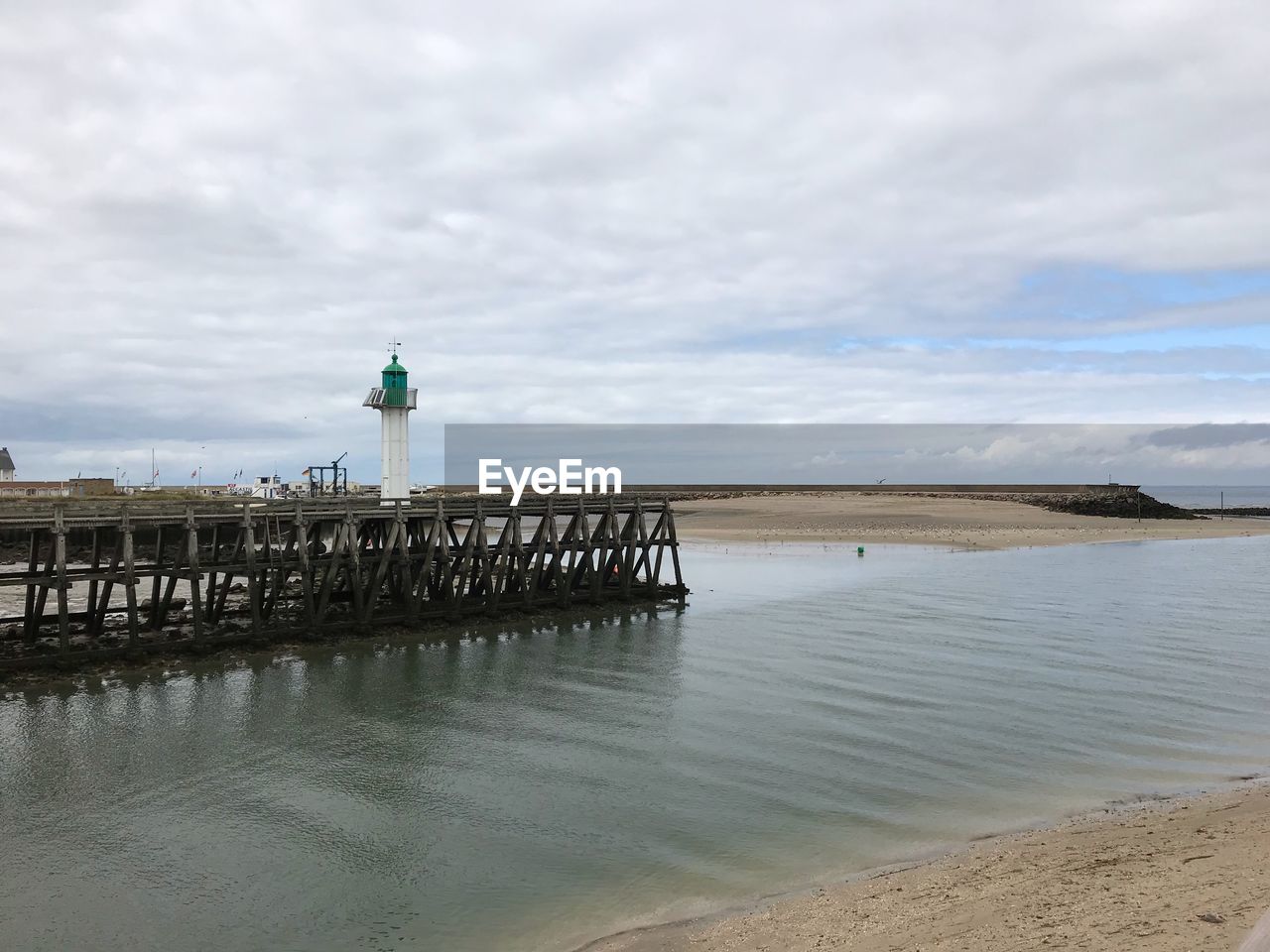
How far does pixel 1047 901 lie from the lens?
7.30m

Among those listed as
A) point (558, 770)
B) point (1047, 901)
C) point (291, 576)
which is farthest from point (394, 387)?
point (1047, 901)

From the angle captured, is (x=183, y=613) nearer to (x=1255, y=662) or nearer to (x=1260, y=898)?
(x=1260, y=898)

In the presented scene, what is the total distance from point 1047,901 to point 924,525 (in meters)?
61.6

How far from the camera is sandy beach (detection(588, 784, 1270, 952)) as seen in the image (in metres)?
6.45

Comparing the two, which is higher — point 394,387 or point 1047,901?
point 394,387

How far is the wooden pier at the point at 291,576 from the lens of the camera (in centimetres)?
2006

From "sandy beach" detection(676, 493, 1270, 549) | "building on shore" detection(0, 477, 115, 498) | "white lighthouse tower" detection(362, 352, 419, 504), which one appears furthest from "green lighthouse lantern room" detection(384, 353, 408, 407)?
"building on shore" detection(0, 477, 115, 498)

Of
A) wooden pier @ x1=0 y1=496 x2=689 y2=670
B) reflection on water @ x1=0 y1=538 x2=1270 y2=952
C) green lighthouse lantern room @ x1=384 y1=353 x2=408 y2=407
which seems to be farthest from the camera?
green lighthouse lantern room @ x1=384 y1=353 x2=408 y2=407

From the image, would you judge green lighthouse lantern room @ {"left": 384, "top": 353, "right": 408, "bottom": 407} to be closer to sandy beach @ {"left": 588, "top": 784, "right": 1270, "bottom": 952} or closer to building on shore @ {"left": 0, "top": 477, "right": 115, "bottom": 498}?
sandy beach @ {"left": 588, "top": 784, "right": 1270, "bottom": 952}

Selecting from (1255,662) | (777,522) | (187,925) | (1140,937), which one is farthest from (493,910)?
(777,522)

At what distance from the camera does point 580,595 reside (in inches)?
1169

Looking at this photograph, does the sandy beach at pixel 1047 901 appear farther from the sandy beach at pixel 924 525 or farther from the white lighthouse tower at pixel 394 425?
the sandy beach at pixel 924 525

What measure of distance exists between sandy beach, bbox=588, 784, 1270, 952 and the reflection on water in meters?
0.76

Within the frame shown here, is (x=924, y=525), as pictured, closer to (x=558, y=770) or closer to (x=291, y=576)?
(x=291, y=576)
